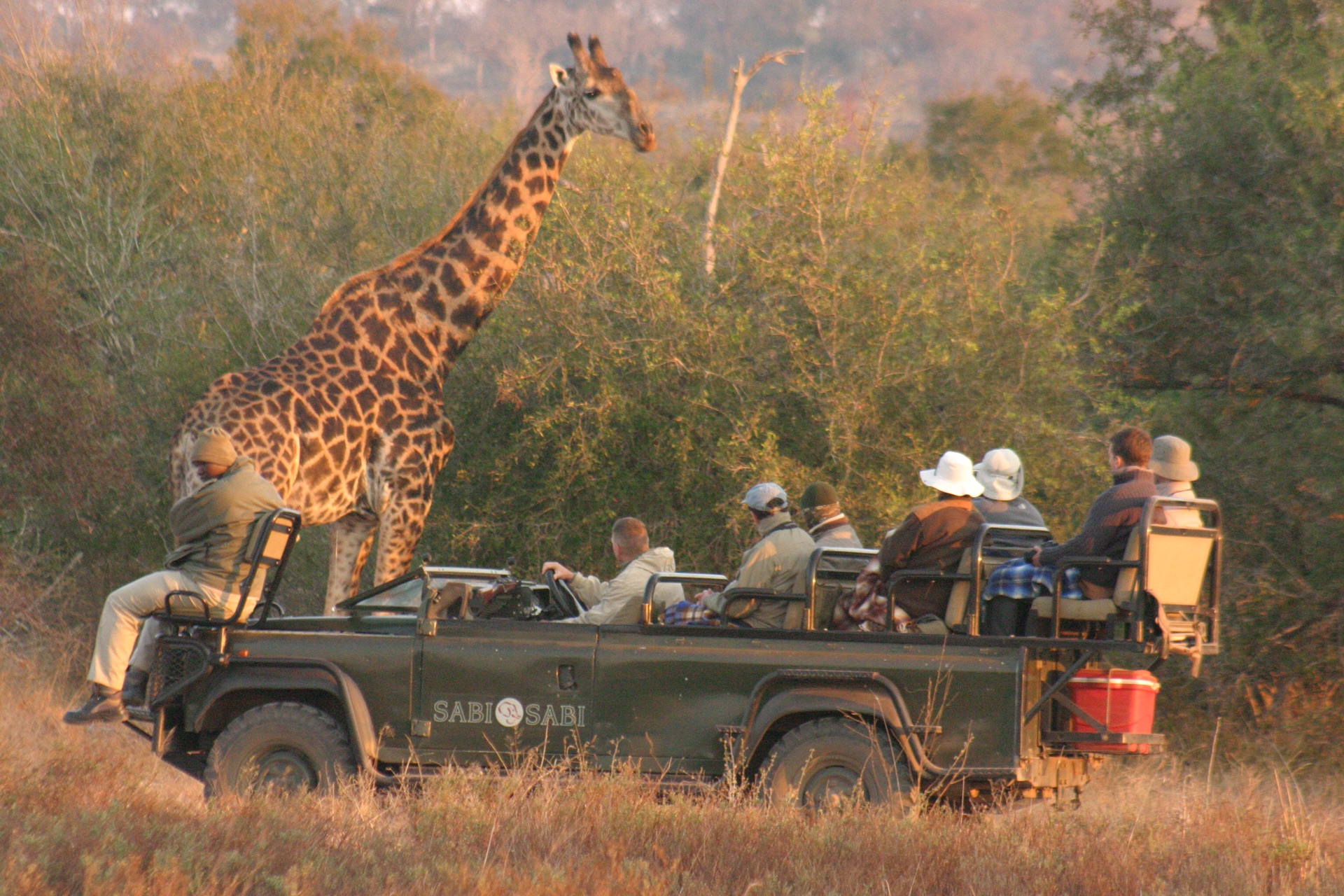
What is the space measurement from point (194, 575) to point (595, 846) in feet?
8.92

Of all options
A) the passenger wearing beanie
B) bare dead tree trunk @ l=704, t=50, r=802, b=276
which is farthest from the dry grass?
bare dead tree trunk @ l=704, t=50, r=802, b=276

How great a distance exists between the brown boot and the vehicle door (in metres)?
1.46

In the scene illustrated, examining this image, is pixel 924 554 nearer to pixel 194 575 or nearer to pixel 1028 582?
pixel 1028 582

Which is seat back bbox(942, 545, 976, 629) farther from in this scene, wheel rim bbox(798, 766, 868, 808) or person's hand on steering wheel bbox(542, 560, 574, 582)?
person's hand on steering wheel bbox(542, 560, 574, 582)

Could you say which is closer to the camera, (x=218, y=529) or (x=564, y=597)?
(x=218, y=529)

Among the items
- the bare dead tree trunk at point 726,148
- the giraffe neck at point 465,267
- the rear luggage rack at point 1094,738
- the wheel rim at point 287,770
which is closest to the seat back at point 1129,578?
the rear luggage rack at point 1094,738

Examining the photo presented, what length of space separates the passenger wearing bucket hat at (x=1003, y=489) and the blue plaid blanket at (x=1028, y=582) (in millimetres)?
954

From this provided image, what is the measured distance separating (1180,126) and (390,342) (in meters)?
6.52

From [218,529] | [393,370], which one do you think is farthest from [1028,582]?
[393,370]

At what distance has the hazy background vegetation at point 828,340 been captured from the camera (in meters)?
10.2

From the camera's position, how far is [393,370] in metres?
10.5

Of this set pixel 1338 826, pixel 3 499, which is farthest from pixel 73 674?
pixel 1338 826

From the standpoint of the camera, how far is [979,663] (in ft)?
20.5

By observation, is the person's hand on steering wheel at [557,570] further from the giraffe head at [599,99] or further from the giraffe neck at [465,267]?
the giraffe head at [599,99]
